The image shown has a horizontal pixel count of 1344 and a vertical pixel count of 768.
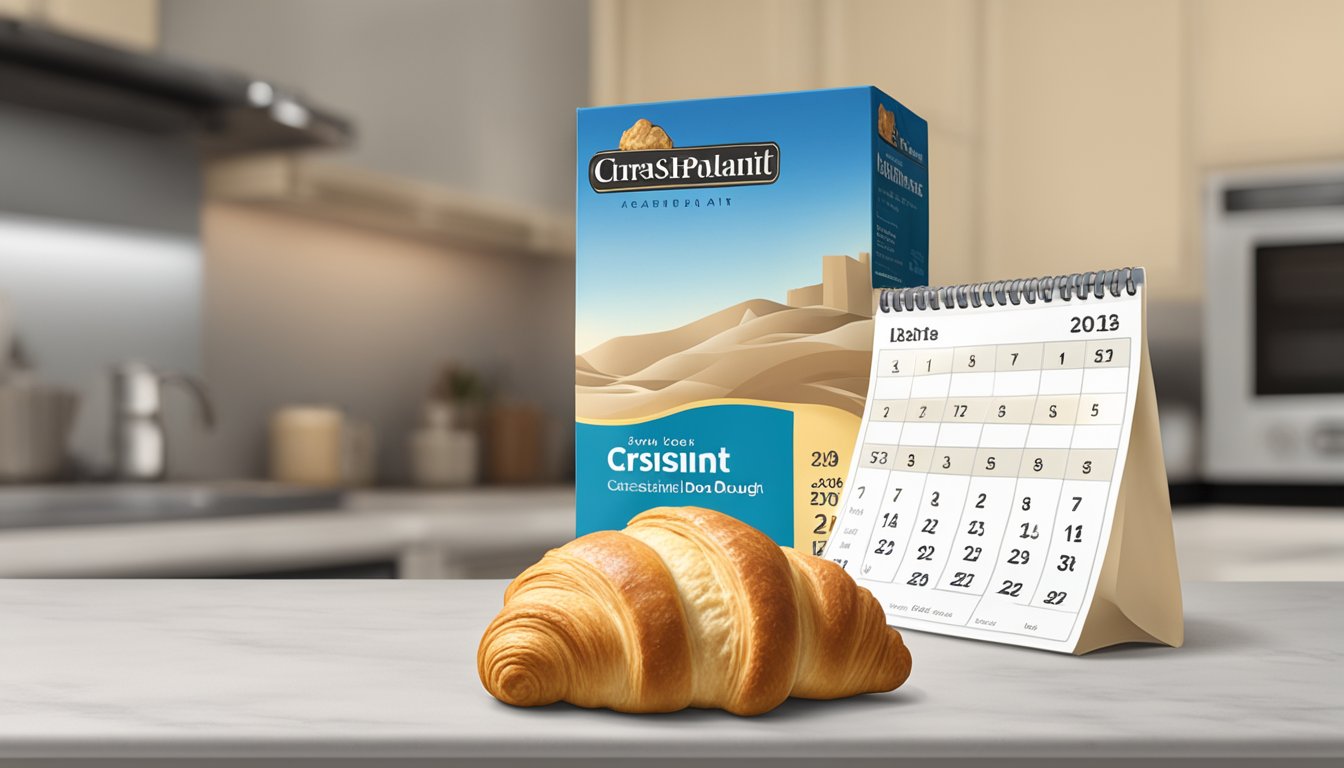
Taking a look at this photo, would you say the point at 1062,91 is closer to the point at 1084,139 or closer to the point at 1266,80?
the point at 1084,139

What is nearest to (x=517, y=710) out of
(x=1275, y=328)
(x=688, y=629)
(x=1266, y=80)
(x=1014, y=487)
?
(x=688, y=629)

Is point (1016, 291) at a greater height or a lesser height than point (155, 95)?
lesser

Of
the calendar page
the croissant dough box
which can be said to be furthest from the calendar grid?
the croissant dough box

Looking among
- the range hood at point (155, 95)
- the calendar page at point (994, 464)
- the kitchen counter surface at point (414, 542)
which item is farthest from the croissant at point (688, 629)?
the range hood at point (155, 95)

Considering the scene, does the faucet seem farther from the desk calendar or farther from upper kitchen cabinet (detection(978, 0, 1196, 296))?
the desk calendar

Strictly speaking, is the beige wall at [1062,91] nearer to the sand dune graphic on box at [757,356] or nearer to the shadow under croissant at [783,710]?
the sand dune graphic on box at [757,356]
